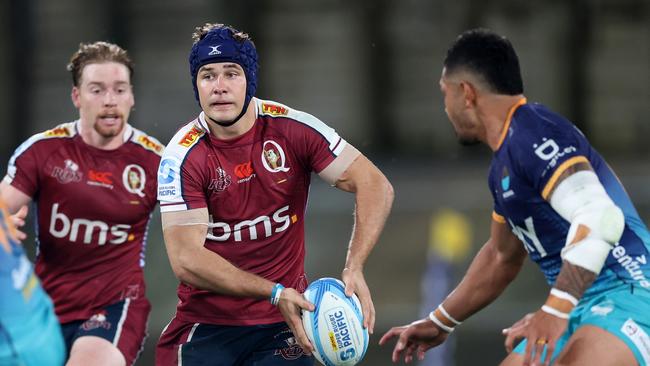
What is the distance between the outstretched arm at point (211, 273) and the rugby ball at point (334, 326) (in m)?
0.04

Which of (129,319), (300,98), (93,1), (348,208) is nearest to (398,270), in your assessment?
(348,208)

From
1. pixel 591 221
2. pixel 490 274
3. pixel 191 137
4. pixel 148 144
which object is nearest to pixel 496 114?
pixel 591 221

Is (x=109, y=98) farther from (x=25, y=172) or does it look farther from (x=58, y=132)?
(x=25, y=172)

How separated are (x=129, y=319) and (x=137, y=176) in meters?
0.71

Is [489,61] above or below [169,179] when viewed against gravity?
above

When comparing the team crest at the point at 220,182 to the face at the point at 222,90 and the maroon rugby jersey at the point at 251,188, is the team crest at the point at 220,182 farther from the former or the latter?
the face at the point at 222,90

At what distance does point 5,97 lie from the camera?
14070 mm

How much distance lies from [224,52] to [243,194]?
→ 62 centimetres

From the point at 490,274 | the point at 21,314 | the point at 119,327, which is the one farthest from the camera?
the point at 119,327

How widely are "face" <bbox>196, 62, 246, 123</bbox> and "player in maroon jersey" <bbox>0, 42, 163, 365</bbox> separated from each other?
0.95 m

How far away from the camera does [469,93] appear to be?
5.55 meters

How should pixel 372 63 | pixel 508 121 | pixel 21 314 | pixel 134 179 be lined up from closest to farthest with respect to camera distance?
pixel 21 314
pixel 508 121
pixel 134 179
pixel 372 63

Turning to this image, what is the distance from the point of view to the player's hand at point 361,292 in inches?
220

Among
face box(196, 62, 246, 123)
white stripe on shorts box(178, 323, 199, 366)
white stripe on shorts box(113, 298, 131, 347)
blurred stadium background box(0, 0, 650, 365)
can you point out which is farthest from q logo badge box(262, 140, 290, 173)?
blurred stadium background box(0, 0, 650, 365)
